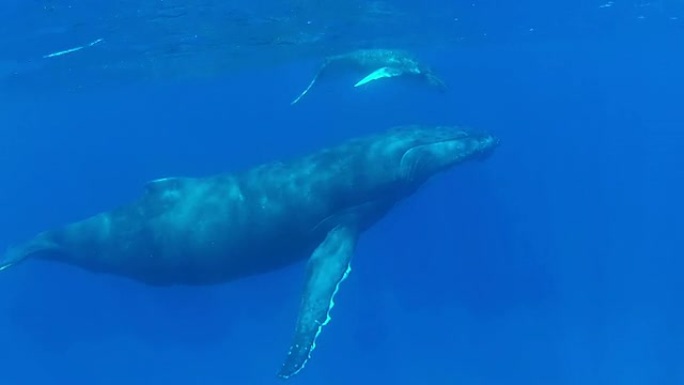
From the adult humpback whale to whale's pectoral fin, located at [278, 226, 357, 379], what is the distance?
0.12 ft

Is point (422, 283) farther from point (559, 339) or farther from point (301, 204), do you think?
point (301, 204)

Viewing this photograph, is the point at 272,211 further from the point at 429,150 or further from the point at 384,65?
the point at 384,65

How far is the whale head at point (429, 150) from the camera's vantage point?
11.8 meters

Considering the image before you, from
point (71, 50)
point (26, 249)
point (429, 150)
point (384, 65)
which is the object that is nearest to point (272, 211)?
point (429, 150)

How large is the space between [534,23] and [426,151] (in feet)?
93.7

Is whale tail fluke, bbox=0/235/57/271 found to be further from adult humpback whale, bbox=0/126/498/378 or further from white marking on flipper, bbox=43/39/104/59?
white marking on flipper, bbox=43/39/104/59

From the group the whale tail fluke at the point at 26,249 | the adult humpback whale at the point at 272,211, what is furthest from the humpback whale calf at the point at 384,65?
the whale tail fluke at the point at 26,249

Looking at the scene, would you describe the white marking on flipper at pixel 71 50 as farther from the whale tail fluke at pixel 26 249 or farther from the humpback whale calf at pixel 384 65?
the whale tail fluke at pixel 26 249

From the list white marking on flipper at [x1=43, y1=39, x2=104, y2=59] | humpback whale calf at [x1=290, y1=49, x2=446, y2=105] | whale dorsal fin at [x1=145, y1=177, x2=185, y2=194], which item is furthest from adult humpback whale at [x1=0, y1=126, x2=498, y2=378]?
white marking on flipper at [x1=43, y1=39, x2=104, y2=59]

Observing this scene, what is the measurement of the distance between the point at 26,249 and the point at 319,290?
6.59 metres

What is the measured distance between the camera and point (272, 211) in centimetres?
1136

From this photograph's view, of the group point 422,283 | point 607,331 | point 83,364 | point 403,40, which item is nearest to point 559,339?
point 607,331

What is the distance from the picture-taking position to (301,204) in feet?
37.1

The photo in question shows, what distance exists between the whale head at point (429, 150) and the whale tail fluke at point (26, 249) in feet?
23.9
